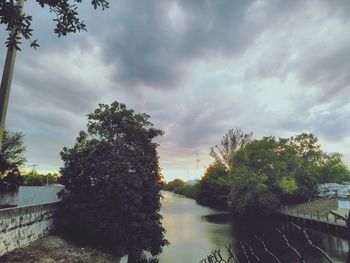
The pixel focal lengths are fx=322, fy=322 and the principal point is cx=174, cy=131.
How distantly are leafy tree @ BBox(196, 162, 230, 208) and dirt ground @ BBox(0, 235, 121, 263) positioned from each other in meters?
46.8

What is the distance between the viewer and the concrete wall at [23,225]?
16062mm

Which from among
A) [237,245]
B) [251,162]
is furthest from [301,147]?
[237,245]

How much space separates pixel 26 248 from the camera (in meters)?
18.0

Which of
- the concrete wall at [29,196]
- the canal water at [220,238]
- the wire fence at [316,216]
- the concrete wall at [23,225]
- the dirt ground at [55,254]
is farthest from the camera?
the wire fence at [316,216]

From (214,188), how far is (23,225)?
67509 mm

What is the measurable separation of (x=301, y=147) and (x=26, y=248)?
4811 cm

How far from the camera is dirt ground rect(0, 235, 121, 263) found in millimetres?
16406

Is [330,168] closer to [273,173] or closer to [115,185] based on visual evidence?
[273,173]

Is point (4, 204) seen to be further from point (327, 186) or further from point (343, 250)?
point (327, 186)

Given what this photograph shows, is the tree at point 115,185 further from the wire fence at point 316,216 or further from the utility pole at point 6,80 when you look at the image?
the wire fence at point 316,216

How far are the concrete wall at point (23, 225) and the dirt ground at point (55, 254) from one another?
1.31 feet

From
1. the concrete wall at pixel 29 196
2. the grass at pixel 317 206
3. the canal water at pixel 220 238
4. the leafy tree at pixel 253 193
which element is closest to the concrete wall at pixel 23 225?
the concrete wall at pixel 29 196

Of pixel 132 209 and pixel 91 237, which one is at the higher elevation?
pixel 132 209

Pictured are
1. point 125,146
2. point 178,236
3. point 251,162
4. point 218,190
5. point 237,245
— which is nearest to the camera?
point 125,146
